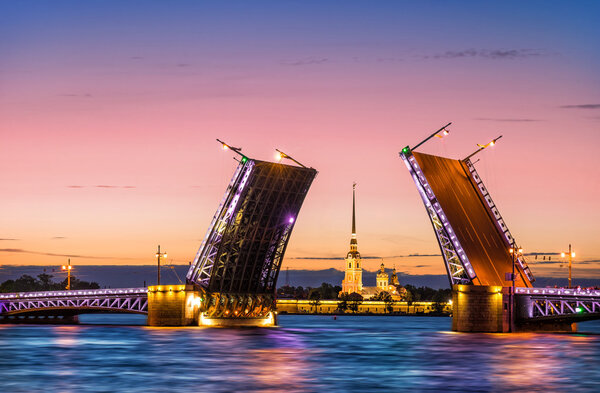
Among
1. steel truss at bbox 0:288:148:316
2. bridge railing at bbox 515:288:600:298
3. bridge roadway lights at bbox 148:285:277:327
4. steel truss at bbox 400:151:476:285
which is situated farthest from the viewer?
steel truss at bbox 0:288:148:316

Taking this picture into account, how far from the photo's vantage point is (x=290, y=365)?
136 ft

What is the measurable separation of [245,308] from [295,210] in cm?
1274

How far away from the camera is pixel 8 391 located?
103 feet

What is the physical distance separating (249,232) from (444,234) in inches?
561

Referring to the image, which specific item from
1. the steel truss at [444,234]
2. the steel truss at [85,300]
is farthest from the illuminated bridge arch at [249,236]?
the steel truss at [85,300]

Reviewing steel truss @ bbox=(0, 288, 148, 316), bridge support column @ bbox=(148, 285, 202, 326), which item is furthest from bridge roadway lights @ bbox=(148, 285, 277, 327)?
steel truss @ bbox=(0, 288, 148, 316)

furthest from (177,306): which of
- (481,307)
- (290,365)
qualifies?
(290,365)

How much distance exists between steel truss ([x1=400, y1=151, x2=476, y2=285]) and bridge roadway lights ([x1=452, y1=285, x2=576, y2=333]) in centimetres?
109

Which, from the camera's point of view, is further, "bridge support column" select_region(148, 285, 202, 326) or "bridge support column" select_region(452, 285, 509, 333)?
"bridge support column" select_region(148, 285, 202, 326)

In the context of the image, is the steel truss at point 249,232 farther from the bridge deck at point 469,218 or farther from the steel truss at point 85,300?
the bridge deck at point 469,218

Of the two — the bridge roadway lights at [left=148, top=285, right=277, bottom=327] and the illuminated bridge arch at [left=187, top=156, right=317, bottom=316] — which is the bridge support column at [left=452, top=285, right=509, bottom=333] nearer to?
A: the illuminated bridge arch at [left=187, top=156, right=317, bottom=316]

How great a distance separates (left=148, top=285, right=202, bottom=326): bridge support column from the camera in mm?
78250

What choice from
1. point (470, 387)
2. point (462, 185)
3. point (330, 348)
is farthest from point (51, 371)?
point (462, 185)

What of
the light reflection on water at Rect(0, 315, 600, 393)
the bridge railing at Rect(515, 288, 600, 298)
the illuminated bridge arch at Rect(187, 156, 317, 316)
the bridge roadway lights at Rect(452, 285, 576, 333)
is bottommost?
the light reflection on water at Rect(0, 315, 600, 393)
